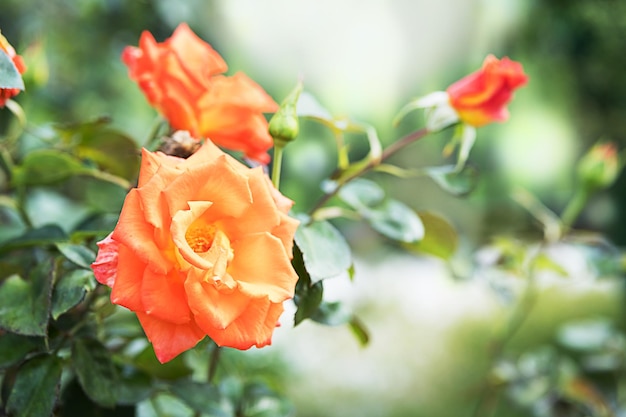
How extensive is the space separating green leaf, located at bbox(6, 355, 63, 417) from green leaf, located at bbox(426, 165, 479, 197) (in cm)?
23

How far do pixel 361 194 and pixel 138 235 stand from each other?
0.19 meters

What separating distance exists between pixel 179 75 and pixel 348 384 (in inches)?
33.1

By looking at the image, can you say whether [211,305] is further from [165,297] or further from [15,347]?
[15,347]

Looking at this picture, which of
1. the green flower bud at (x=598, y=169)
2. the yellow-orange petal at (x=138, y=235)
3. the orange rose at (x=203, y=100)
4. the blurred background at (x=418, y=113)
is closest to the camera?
the yellow-orange petal at (x=138, y=235)

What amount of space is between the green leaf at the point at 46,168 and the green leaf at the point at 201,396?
0.13 meters

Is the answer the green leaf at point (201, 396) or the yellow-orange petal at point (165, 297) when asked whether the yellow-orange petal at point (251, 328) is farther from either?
the green leaf at point (201, 396)

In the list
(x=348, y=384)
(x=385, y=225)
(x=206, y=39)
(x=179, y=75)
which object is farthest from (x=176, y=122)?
(x=206, y=39)

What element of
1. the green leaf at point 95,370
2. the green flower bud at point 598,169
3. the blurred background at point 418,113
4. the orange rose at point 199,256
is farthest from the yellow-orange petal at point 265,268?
the blurred background at point 418,113

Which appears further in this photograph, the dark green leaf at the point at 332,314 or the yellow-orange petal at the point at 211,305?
the dark green leaf at the point at 332,314

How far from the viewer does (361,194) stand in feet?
1.41

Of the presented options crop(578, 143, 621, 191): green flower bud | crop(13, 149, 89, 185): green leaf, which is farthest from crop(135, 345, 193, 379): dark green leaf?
crop(578, 143, 621, 191): green flower bud

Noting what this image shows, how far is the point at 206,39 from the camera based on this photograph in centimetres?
127

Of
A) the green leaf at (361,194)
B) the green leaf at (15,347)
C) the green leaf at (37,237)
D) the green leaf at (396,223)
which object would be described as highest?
the green leaf at (396,223)

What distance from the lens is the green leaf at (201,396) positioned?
0.39 metres
